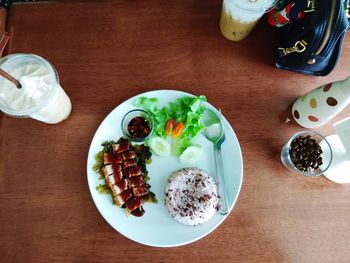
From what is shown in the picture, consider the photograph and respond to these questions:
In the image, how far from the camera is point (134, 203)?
1.15 metres

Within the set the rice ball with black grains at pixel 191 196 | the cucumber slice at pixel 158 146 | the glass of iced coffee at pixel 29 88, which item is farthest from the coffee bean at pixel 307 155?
the glass of iced coffee at pixel 29 88

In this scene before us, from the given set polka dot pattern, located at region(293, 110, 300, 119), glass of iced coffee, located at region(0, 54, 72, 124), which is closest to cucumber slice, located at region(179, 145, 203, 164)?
polka dot pattern, located at region(293, 110, 300, 119)

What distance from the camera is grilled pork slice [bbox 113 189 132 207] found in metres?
1.15

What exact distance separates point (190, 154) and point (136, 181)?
0.22m

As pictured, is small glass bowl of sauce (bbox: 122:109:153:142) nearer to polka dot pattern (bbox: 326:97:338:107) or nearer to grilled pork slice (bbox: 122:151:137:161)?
grilled pork slice (bbox: 122:151:137:161)

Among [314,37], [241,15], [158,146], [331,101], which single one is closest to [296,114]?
[331,101]

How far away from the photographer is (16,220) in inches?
45.9

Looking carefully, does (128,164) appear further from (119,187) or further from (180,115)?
(180,115)

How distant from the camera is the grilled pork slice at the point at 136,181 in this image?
1.17 m

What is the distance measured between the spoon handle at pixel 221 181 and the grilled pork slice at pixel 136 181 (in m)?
0.28

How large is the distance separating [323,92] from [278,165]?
312 millimetres

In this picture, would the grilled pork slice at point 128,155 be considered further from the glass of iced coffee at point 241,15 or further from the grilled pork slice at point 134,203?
the glass of iced coffee at point 241,15

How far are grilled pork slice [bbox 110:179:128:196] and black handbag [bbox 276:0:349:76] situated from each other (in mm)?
748

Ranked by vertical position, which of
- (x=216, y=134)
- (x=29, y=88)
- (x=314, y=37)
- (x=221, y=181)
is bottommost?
(x=221, y=181)
